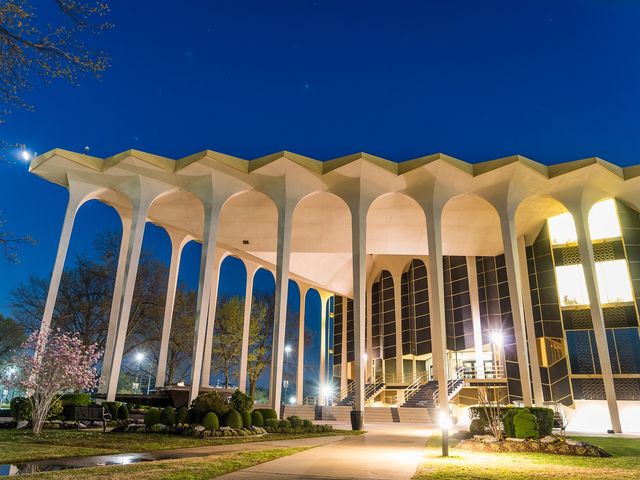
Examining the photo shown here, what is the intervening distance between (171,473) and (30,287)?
31784 mm

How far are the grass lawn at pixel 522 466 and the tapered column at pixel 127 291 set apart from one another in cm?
1492

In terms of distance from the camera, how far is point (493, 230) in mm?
28328

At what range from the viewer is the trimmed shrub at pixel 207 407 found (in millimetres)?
14474

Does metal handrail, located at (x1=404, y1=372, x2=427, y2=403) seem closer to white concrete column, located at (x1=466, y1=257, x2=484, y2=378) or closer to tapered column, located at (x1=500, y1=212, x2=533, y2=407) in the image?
white concrete column, located at (x1=466, y1=257, x2=484, y2=378)

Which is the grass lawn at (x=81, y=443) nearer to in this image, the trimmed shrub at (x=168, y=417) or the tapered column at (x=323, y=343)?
the trimmed shrub at (x=168, y=417)

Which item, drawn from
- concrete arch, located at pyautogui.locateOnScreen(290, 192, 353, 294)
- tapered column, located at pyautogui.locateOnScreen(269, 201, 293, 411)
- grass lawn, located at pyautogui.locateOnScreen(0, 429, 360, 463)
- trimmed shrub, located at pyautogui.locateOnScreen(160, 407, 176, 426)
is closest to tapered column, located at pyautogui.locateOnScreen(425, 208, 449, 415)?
concrete arch, located at pyautogui.locateOnScreen(290, 192, 353, 294)

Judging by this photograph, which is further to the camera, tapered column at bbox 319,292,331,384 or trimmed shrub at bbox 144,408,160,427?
tapered column at bbox 319,292,331,384

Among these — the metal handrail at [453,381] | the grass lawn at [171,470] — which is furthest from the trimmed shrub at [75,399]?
the metal handrail at [453,381]

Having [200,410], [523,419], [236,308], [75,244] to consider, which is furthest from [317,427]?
[75,244]

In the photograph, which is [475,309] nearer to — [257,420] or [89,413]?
[257,420]

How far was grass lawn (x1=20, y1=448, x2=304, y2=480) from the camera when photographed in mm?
5922

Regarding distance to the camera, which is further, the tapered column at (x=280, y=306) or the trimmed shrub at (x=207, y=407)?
the tapered column at (x=280, y=306)

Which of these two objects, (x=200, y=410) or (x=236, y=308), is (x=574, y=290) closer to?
(x=200, y=410)

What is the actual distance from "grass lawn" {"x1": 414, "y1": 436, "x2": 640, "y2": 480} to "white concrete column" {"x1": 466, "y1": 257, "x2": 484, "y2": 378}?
20694mm
